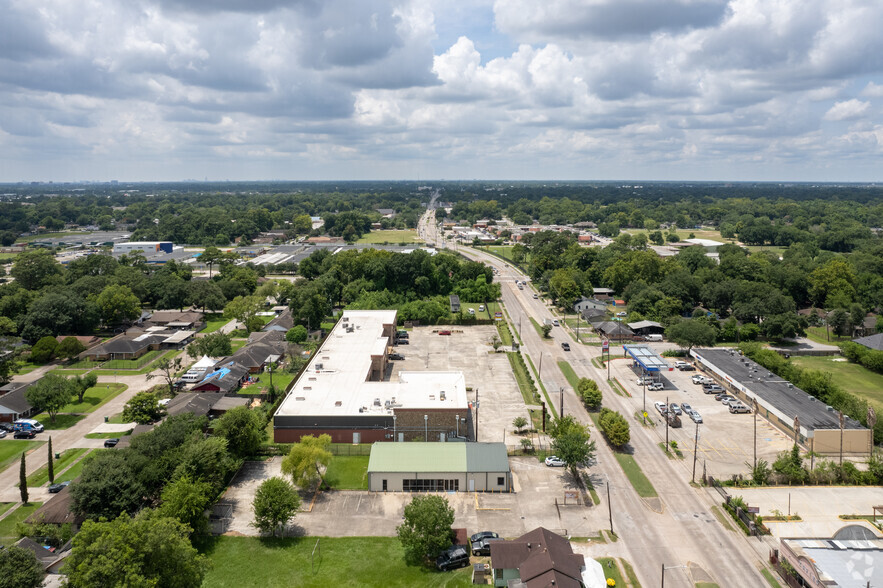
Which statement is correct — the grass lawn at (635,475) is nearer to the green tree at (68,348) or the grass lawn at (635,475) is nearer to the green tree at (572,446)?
the green tree at (572,446)

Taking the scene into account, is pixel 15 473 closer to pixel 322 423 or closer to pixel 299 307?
pixel 322 423

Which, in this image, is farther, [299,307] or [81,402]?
[299,307]

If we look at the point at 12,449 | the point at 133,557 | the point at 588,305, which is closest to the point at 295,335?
the point at 12,449

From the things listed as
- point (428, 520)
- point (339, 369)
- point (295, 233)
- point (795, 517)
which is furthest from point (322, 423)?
point (295, 233)

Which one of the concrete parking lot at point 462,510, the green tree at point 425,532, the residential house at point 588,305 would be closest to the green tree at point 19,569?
the concrete parking lot at point 462,510

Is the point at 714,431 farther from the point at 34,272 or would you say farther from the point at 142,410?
the point at 34,272
